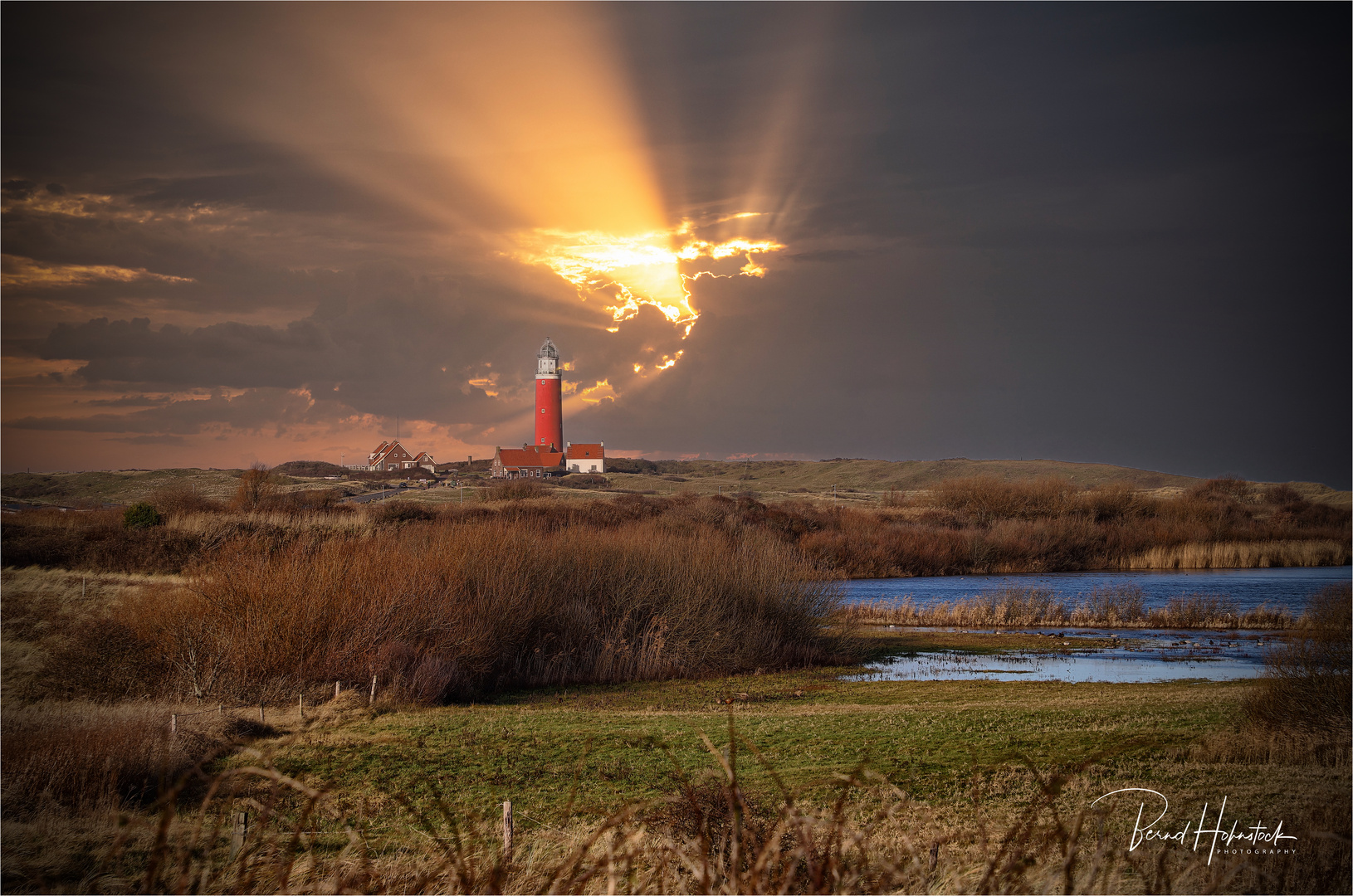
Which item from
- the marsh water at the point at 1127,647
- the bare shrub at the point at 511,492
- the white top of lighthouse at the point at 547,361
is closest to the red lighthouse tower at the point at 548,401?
the white top of lighthouse at the point at 547,361

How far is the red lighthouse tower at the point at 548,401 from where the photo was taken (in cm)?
10138

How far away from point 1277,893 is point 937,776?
509cm

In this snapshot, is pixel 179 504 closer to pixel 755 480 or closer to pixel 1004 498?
pixel 1004 498

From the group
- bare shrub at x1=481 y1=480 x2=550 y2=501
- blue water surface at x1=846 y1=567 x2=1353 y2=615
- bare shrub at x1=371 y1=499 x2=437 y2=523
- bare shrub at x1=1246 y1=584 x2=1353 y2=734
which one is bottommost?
blue water surface at x1=846 y1=567 x2=1353 y2=615

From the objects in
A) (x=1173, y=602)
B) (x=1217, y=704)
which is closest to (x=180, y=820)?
(x=1217, y=704)

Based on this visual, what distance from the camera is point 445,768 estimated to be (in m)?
12.0

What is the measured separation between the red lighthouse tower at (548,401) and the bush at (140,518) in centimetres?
6565

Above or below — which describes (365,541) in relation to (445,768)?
above

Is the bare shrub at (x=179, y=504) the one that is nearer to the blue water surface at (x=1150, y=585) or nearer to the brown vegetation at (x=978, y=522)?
the brown vegetation at (x=978, y=522)

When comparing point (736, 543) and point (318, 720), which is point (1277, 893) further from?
point (736, 543)

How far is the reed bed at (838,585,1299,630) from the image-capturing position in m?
30.4

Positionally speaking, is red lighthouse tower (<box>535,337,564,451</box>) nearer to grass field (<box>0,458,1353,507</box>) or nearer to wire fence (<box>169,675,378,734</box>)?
grass field (<box>0,458,1353,507</box>)

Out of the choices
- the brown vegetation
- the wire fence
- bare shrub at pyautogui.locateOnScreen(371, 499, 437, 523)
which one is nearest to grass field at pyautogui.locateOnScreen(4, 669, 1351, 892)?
the wire fence

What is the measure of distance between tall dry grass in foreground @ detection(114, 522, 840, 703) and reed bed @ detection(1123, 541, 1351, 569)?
107ft
